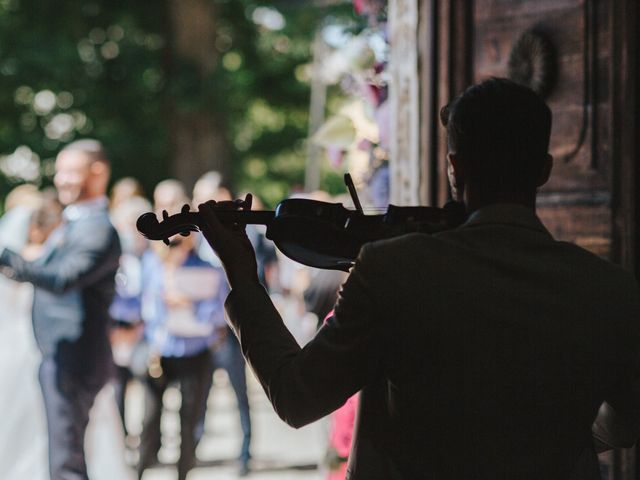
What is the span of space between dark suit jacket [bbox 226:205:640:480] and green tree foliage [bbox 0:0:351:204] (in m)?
17.3

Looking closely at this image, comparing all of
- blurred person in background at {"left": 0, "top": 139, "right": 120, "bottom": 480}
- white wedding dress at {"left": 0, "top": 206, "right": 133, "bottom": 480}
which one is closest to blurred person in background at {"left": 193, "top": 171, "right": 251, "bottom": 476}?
white wedding dress at {"left": 0, "top": 206, "right": 133, "bottom": 480}

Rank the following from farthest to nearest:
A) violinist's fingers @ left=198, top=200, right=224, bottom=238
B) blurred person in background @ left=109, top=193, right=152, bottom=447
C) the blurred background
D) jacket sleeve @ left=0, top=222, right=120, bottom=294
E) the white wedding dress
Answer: blurred person in background @ left=109, top=193, right=152, bottom=447, the white wedding dress, the blurred background, jacket sleeve @ left=0, top=222, right=120, bottom=294, violinist's fingers @ left=198, top=200, right=224, bottom=238

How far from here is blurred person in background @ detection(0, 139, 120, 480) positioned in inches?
254

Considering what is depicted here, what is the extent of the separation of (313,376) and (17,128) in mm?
19921

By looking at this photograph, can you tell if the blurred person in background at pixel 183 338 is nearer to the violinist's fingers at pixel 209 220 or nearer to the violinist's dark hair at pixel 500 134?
the violinist's fingers at pixel 209 220

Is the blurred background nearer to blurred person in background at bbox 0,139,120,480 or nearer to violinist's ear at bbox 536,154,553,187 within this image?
blurred person in background at bbox 0,139,120,480

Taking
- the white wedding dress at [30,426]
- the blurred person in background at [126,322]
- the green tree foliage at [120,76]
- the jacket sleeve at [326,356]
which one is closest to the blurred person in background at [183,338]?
the white wedding dress at [30,426]

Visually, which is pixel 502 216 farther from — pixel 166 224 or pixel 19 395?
pixel 19 395

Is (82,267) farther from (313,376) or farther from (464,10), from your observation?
(313,376)

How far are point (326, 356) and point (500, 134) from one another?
51 cm

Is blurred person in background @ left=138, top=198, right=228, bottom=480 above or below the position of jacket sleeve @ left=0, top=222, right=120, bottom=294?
below

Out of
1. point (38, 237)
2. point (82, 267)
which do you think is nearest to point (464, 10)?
point (82, 267)

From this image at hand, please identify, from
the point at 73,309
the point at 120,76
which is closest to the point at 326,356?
the point at 73,309

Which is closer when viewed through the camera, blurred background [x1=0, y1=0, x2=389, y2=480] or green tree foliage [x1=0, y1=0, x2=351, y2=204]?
blurred background [x1=0, y1=0, x2=389, y2=480]
